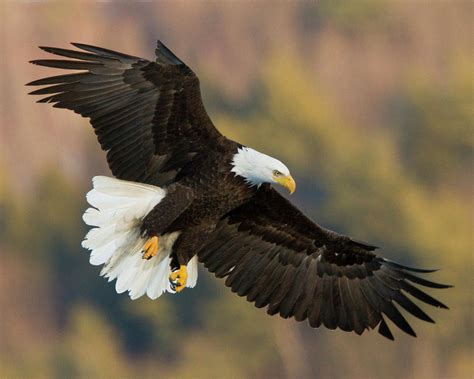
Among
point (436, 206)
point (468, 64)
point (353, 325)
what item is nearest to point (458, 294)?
point (436, 206)

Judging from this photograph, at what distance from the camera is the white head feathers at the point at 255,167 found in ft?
26.8

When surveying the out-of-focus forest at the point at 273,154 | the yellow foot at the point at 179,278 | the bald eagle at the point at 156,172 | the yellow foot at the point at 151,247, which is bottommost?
the out-of-focus forest at the point at 273,154

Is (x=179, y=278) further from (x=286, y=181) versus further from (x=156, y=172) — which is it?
(x=286, y=181)

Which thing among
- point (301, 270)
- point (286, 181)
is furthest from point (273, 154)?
point (286, 181)

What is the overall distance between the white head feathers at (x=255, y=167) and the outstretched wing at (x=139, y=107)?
0.20m

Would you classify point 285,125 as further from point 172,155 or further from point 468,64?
point 172,155

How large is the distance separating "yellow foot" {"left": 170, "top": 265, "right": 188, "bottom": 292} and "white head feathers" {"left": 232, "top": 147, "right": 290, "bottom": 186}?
66cm

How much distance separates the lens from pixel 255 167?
816cm

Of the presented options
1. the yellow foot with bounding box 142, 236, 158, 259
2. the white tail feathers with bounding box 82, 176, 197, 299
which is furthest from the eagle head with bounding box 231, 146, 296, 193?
the yellow foot with bounding box 142, 236, 158, 259

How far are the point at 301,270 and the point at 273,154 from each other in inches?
1002

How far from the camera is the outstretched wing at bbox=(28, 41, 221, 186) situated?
8164 millimetres

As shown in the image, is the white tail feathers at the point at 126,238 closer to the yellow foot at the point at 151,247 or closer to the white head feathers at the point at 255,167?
the yellow foot at the point at 151,247

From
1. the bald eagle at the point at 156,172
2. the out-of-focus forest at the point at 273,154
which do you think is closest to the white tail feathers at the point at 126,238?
the bald eagle at the point at 156,172

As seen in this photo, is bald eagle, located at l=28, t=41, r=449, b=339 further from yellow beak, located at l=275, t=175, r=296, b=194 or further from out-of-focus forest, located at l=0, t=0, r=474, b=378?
out-of-focus forest, located at l=0, t=0, r=474, b=378
